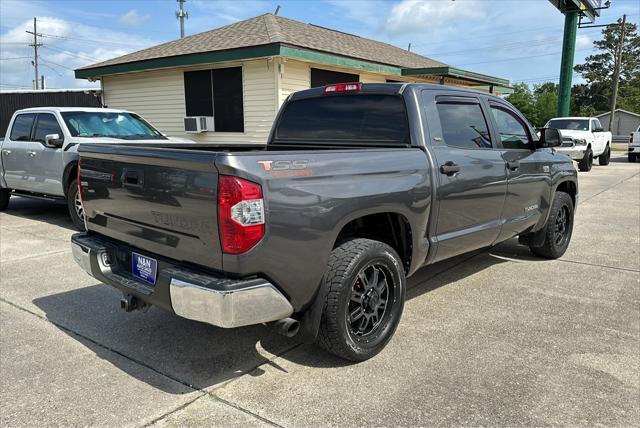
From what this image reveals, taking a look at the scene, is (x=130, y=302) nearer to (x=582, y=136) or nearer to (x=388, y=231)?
(x=388, y=231)

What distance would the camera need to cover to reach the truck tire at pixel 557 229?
234 inches

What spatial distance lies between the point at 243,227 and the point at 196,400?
3.62 feet

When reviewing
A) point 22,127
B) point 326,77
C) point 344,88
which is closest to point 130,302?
point 344,88

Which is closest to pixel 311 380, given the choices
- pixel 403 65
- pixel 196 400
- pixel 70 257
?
pixel 196 400

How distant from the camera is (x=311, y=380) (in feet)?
10.7

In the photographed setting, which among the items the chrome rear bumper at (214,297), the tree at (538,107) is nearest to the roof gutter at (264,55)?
the chrome rear bumper at (214,297)

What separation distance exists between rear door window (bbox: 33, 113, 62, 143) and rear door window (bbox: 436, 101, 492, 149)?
6.24 m

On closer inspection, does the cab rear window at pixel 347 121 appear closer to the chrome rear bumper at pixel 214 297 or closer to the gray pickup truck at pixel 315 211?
the gray pickup truck at pixel 315 211

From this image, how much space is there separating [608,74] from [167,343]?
7675 centimetres

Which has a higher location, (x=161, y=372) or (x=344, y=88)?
(x=344, y=88)

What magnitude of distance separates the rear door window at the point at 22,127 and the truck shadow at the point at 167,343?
16.4ft

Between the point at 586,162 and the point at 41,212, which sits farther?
the point at 586,162

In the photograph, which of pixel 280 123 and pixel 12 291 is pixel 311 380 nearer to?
pixel 280 123

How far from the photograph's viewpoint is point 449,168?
4059mm
